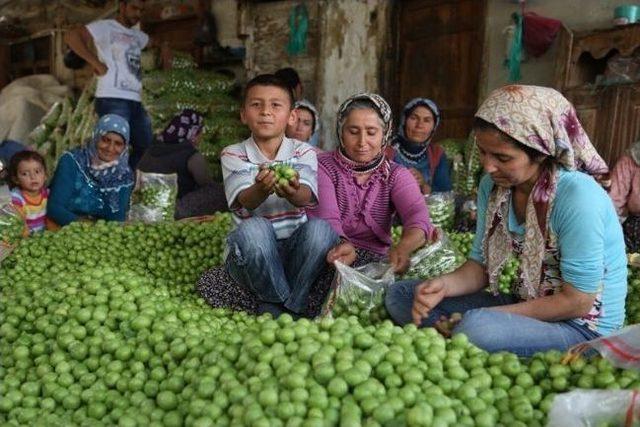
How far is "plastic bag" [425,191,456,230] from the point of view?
4.45 metres

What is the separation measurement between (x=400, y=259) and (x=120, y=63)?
394 cm

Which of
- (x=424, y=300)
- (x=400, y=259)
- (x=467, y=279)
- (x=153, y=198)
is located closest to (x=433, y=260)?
(x=400, y=259)

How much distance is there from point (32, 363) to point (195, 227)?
1.76m

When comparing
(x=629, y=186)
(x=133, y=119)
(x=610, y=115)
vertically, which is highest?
(x=610, y=115)

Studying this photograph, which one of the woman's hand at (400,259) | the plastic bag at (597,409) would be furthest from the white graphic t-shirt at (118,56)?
the plastic bag at (597,409)

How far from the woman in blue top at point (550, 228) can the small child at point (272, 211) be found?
94 cm

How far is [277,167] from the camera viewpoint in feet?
8.96

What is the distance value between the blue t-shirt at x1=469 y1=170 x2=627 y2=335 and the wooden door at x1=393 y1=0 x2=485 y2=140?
4.06m

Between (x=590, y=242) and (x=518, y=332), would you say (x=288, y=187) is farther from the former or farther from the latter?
(x=590, y=242)

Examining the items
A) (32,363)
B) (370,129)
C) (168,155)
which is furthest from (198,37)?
(32,363)

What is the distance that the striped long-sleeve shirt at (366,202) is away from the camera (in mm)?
2963

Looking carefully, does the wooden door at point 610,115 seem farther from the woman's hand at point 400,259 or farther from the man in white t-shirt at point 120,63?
the man in white t-shirt at point 120,63

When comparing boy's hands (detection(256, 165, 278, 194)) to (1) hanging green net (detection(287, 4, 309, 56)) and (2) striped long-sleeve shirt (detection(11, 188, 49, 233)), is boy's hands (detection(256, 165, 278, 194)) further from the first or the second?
(1) hanging green net (detection(287, 4, 309, 56))

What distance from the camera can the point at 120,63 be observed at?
5590 millimetres
